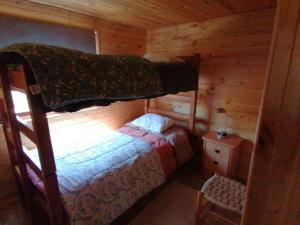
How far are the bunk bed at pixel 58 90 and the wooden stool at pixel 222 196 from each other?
571mm

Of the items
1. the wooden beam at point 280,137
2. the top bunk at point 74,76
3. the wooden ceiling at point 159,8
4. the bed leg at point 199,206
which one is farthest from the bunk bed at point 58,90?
the wooden beam at point 280,137

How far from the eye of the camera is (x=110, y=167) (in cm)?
180

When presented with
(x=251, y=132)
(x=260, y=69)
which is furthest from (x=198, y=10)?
(x=251, y=132)

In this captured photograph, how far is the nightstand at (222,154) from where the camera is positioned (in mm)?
2287

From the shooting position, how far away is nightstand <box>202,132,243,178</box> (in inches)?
90.0

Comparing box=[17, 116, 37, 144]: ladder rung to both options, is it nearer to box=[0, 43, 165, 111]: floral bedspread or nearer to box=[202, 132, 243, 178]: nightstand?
box=[0, 43, 165, 111]: floral bedspread

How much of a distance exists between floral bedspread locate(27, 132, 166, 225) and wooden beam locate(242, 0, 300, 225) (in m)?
1.36

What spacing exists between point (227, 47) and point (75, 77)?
2.10m

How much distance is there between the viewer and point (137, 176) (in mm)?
1914

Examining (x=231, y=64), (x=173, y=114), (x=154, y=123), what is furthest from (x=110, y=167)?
(x=231, y=64)

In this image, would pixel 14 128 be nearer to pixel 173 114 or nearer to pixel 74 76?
pixel 74 76

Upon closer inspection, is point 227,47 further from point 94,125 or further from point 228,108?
point 94,125

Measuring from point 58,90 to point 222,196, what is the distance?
66.0 inches

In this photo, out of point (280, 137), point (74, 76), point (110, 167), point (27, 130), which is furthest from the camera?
point (110, 167)
